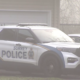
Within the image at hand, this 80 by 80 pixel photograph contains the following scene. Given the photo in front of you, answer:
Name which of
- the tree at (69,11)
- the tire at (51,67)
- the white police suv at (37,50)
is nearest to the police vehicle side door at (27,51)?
the white police suv at (37,50)

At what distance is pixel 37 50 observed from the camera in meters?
14.0

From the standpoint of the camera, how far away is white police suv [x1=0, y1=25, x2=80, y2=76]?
533 inches

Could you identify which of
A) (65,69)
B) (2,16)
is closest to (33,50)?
(65,69)

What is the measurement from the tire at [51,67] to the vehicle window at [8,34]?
5.03 feet

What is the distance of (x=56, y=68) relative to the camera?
44.6 feet

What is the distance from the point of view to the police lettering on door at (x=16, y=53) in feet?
46.7

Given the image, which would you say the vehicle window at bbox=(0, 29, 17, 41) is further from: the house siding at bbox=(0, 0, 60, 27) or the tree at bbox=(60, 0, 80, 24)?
the tree at bbox=(60, 0, 80, 24)

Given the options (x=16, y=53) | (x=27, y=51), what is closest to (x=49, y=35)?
(x=27, y=51)

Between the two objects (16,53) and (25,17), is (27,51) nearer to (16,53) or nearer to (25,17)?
(16,53)

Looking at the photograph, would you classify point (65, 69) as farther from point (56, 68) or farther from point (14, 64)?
point (14, 64)

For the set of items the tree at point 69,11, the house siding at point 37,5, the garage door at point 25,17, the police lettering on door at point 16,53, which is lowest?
the tree at point 69,11

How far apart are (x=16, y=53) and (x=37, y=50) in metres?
0.79

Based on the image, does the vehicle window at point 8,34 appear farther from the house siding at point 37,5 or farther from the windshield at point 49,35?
the house siding at point 37,5

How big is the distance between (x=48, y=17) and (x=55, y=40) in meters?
9.82
